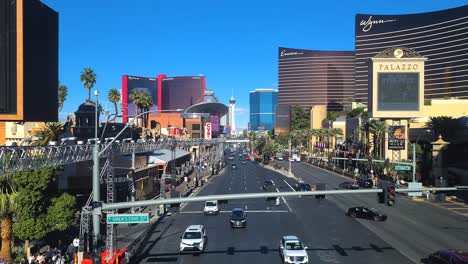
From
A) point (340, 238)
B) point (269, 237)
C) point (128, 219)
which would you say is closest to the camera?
point (128, 219)

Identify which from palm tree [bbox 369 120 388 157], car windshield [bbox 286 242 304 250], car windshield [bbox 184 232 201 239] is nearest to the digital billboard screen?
palm tree [bbox 369 120 388 157]

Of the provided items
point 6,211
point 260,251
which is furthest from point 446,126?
point 6,211

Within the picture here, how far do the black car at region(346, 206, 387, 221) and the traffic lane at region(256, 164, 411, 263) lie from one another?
801 mm

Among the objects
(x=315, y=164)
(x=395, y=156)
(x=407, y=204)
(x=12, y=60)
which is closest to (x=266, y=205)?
(x=407, y=204)

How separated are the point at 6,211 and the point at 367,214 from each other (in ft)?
104

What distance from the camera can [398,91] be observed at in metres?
90.4

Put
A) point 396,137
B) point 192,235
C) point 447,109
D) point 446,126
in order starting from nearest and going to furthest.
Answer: point 192,235, point 446,126, point 396,137, point 447,109

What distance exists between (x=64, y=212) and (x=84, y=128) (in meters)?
62.2

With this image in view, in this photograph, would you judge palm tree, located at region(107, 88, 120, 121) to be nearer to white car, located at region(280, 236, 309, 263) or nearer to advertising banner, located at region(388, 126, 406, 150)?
advertising banner, located at region(388, 126, 406, 150)

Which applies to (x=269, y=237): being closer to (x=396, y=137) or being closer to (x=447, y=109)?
(x=396, y=137)

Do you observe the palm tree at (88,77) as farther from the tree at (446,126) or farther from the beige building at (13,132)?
the tree at (446,126)

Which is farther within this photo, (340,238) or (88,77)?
(88,77)

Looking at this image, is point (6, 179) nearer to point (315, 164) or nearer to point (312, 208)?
point (312, 208)

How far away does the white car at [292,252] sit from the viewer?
88.1 feet
